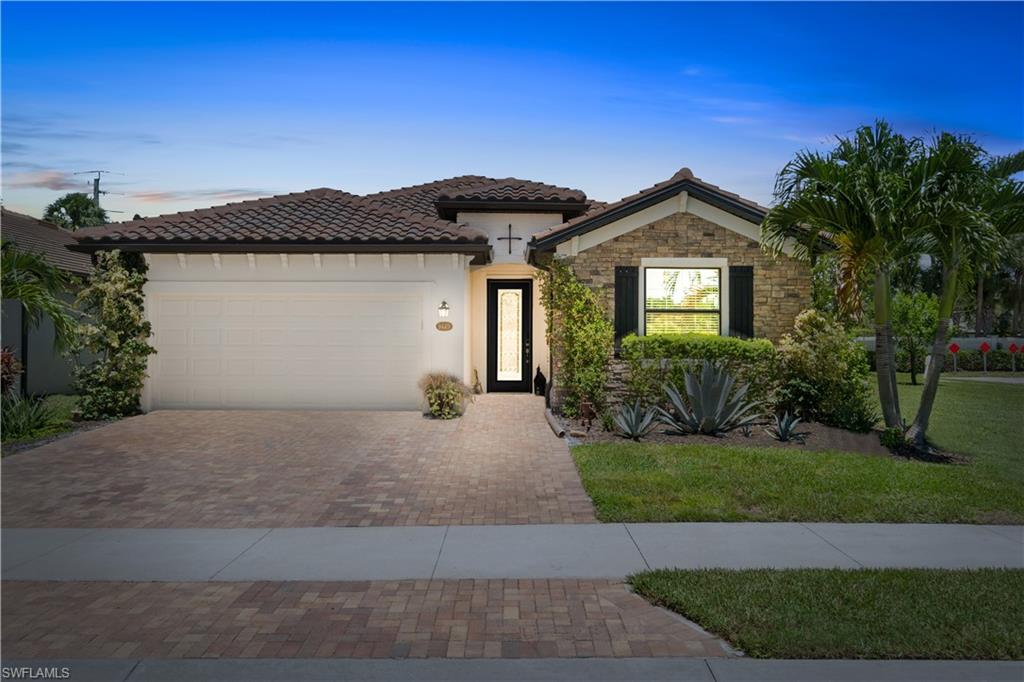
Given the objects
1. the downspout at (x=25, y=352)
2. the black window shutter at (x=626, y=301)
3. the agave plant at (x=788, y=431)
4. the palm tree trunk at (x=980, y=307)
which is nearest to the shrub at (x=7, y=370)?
the downspout at (x=25, y=352)

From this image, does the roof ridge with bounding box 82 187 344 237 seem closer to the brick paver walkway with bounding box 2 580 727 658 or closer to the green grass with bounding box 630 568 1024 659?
the brick paver walkway with bounding box 2 580 727 658

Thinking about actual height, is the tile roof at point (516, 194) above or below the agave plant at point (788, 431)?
above

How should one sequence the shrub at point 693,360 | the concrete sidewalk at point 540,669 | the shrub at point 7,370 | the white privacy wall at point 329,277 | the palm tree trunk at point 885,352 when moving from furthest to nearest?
the white privacy wall at point 329,277, the shrub at point 693,360, the shrub at point 7,370, the palm tree trunk at point 885,352, the concrete sidewalk at point 540,669

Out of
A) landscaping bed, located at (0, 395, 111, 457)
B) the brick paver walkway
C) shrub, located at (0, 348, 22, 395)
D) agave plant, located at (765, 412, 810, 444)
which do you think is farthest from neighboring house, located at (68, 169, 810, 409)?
the brick paver walkway

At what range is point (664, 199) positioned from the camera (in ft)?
45.0

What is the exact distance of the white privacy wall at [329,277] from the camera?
1461 centimetres

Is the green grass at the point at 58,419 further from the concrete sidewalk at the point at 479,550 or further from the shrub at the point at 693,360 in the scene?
the shrub at the point at 693,360

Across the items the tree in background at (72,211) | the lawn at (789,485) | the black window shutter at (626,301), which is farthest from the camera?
the tree in background at (72,211)

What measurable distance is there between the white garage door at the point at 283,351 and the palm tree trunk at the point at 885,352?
8647 mm

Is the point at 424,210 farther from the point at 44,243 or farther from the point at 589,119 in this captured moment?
the point at 44,243

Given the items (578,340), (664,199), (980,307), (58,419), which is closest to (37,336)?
(58,419)

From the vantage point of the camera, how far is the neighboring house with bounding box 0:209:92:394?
54.7 ft

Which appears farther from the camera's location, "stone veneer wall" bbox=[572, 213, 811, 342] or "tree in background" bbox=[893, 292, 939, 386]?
"tree in background" bbox=[893, 292, 939, 386]

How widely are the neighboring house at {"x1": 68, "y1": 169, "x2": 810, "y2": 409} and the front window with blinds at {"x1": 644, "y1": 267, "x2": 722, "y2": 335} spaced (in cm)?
2
